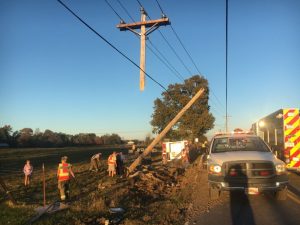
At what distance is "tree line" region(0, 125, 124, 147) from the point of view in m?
119

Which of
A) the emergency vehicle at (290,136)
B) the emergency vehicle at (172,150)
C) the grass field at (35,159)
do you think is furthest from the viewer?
the grass field at (35,159)

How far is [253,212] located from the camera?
9.59 meters

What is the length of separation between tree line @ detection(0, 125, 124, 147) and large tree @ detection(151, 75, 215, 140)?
69.5m

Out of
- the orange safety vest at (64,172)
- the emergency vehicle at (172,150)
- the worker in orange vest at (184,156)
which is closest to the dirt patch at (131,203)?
the orange safety vest at (64,172)

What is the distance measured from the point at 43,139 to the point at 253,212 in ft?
403

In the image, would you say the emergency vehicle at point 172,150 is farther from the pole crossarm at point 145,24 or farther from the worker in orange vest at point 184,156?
the pole crossarm at point 145,24

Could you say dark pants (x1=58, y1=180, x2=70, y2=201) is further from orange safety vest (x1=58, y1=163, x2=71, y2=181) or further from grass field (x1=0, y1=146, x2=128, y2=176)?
grass field (x1=0, y1=146, x2=128, y2=176)

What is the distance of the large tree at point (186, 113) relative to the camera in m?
57.6

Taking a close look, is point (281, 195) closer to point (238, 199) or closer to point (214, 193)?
point (238, 199)

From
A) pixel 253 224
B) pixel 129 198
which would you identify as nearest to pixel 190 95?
pixel 129 198

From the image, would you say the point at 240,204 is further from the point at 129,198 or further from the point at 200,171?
the point at 200,171

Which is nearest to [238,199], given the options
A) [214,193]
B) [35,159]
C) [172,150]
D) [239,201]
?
[239,201]

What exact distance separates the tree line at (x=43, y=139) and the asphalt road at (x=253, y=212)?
114863 millimetres

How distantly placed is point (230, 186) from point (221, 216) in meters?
1.31
